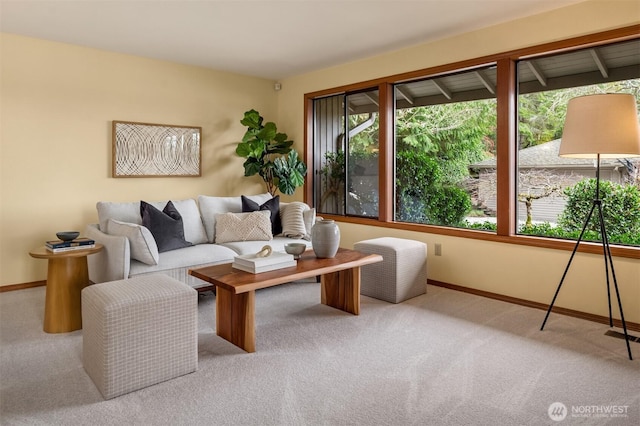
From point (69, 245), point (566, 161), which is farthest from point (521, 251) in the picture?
point (69, 245)

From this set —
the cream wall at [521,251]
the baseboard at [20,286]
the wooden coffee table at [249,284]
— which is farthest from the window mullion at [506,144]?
the baseboard at [20,286]

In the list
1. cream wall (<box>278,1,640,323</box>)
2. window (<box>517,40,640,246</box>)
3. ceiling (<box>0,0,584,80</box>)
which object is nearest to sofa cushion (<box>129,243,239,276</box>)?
cream wall (<box>278,1,640,323</box>)

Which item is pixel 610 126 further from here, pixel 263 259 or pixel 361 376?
pixel 263 259

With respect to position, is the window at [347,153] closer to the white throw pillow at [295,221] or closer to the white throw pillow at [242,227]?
the white throw pillow at [295,221]

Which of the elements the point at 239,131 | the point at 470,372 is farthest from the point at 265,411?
the point at 239,131

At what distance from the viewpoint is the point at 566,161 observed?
378 centimetres

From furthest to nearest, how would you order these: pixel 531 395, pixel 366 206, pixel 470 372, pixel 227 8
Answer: pixel 366 206
pixel 227 8
pixel 470 372
pixel 531 395

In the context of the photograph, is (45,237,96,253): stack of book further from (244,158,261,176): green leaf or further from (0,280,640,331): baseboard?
(244,158,261,176): green leaf

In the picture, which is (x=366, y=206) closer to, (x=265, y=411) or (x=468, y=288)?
(x=468, y=288)

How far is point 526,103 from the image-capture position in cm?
396

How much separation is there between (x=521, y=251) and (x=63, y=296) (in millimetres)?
3793

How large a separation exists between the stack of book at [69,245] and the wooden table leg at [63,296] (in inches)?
3.0

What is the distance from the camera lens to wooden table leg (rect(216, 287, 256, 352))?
280 centimetres

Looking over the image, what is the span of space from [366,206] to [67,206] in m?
3.39
